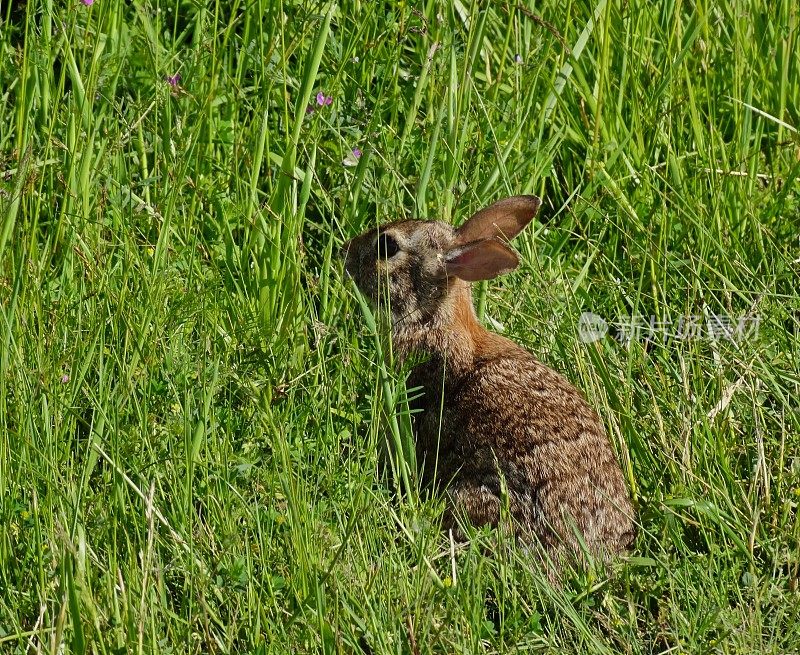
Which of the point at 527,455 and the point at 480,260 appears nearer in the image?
the point at 527,455

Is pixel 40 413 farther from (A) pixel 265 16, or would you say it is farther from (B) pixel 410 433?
(A) pixel 265 16

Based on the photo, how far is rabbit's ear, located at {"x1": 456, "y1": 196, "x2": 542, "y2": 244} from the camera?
4.41 m

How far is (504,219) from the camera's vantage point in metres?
4.46

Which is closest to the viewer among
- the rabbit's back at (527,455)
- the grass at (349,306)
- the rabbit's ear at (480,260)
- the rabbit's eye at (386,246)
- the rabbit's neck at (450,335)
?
the grass at (349,306)

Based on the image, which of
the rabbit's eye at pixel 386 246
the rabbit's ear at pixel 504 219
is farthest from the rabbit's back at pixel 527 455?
the rabbit's eye at pixel 386 246

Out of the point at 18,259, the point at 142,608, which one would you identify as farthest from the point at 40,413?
the point at 142,608

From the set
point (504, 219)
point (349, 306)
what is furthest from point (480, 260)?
point (349, 306)

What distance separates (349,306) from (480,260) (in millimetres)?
519

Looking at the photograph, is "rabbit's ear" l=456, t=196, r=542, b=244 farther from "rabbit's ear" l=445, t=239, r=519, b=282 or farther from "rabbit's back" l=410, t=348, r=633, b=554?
"rabbit's back" l=410, t=348, r=633, b=554

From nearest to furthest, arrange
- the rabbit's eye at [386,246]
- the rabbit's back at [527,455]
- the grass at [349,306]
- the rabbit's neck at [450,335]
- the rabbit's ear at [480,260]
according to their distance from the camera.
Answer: the grass at [349,306]
the rabbit's back at [527,455]
the rabbit's ear at [480,260]
the rabbit's neck at [450,335]
the rabbit's eye at [386,246]

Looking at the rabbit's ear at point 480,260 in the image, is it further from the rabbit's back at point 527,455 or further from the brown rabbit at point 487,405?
the rabbit's back at point 527,455

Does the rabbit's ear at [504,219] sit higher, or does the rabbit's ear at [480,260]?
the rabbit's ear at [504,219]

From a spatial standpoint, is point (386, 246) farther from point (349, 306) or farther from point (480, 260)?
point (480, 260)

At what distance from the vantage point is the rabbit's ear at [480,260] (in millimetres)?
4344
